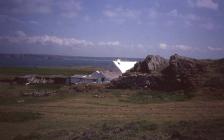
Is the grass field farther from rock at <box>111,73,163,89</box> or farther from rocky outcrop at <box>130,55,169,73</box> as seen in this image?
rocky outcrop at <box>130,55,169,73</box>

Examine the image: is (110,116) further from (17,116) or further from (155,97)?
(155,97)

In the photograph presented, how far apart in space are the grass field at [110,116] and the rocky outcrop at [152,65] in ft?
31.1

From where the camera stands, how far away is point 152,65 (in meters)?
49.3

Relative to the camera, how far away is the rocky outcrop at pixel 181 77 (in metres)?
37.9

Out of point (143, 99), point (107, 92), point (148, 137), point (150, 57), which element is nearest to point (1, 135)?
point (148, 137)

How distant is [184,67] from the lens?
42125 millimetres

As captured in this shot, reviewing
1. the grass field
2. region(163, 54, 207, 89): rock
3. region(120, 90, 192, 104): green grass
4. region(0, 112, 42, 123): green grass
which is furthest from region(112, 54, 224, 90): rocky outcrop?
region(0, 112, 42, 123): green grass

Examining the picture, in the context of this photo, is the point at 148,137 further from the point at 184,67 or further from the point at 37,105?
the point at 184,67

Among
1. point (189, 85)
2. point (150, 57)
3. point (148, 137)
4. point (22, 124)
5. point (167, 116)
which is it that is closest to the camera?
point (148, 137)

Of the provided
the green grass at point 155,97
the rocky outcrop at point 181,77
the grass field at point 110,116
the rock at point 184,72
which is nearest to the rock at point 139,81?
the rocky outcrop at point 181,77

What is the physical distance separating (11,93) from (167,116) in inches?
841

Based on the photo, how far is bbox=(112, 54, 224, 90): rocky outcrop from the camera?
124ft

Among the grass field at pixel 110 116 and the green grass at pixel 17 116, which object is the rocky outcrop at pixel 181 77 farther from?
the green grass at pixel 17 116

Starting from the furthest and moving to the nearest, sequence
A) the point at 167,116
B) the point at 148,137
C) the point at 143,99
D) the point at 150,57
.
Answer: the point at 150,57 < the point at 143,99 < the point at 167,116 < the point at 148,137
